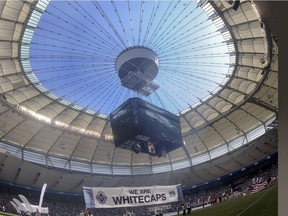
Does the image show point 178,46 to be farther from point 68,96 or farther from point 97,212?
point 97,212

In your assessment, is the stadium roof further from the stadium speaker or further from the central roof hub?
the stadium speaker

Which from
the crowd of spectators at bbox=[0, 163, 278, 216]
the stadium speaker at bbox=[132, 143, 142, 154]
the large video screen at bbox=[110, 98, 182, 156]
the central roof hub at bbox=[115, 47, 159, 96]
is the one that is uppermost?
the central roof hub at bbox=[115, 47, 159, 96]

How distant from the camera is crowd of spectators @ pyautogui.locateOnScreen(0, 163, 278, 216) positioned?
67.8ft

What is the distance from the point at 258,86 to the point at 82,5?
13321 millimetres

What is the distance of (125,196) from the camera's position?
19.7 metres

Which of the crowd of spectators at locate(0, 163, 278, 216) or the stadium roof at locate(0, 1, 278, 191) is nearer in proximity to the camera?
the stadium roof at locate(0, 1, 278, 191)

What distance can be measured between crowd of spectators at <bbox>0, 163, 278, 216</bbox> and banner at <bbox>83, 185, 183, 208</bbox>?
60cm

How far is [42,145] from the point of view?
26.2m

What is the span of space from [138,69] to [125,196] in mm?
6675

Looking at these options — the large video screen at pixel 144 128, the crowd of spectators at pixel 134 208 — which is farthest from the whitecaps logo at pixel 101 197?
the large video screen at pixel 144 128

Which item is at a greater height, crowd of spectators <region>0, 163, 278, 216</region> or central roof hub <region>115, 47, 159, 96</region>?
central roof hub <region>115, 47, 159, 96</region>

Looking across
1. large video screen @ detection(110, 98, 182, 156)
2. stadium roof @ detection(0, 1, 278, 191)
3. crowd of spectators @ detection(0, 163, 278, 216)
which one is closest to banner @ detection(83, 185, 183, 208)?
crowd of spectators @ detection(0, 163, 278, 216)

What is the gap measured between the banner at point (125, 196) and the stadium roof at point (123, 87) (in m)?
4.38

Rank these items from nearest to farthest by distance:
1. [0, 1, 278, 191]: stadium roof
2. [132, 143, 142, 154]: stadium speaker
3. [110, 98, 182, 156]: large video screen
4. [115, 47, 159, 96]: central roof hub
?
1. [0, 1, 278, 191]: stadium roof
2. [115, 47, 159, 96]: central roof hub
3. [110, 98, 182, 156]: large video screen
4. [132, 143, 142, 154]: stadium speaker
